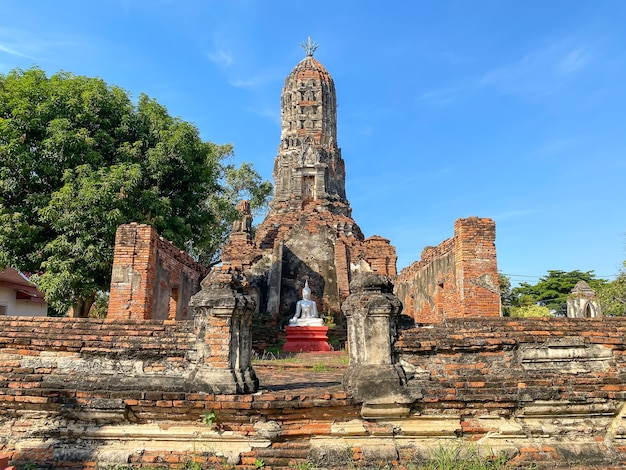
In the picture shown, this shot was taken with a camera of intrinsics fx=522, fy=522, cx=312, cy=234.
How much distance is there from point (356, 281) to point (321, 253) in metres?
16.4

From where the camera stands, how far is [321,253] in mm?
22344

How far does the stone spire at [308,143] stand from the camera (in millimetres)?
30297

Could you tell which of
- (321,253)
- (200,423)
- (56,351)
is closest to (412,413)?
(200,423)

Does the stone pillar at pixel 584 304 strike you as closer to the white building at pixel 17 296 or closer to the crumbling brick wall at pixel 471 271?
the crumbling brick wall at pixel 471 271

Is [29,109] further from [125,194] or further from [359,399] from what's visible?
[359,399]

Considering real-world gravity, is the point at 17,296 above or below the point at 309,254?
below

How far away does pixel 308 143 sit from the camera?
3189 cm

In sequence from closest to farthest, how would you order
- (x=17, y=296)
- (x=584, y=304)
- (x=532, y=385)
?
(x=532, y=385), (x=584, y=304), (x=17, y=296)

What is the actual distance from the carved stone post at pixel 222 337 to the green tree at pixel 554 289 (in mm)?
33235

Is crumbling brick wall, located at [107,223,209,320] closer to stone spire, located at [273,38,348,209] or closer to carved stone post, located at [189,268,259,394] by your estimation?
carved stone post, located at [189,268,259,394]

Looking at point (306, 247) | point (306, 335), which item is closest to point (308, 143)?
point (306, 247)

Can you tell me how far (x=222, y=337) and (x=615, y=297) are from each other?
22.8m

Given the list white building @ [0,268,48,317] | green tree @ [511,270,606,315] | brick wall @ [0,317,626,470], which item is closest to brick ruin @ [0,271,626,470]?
brick wall @ [0,317,626,470]

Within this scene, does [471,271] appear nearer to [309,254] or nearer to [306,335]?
[306,335]
